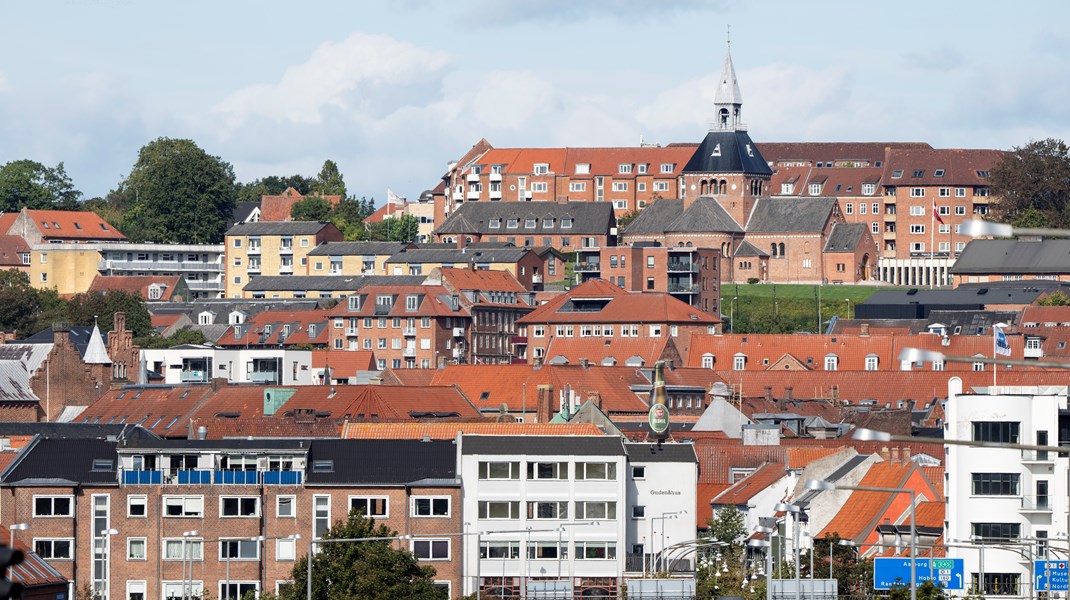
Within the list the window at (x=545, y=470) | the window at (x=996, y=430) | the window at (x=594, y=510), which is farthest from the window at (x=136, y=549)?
the window at (x=996, y=430)

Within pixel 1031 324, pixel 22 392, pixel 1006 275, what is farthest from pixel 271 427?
pixel 1006 275

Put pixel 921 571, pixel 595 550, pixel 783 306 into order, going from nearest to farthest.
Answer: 1. pixel 921 571
2. pixel 595 550
3. pixel 783 306

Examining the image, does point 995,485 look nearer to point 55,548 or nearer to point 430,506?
point 430,506

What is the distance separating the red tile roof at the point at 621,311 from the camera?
168 metres

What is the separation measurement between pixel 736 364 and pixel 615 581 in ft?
265

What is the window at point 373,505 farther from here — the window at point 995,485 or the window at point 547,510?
the window at point 995,485

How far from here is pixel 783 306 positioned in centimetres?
19138

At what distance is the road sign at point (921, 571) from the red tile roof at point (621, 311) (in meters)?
106

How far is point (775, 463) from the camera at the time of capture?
307 ft

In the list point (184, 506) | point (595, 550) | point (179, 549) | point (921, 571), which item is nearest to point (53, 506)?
point (184, 506)

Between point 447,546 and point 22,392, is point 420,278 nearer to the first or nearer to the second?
point 22,392

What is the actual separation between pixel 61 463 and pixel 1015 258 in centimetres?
12882

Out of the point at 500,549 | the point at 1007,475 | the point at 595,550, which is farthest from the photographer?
the point at 595,550

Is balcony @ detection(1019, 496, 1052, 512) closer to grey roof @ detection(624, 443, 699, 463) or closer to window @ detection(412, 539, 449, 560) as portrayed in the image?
window @ detection(412, 539, 449, 560)
